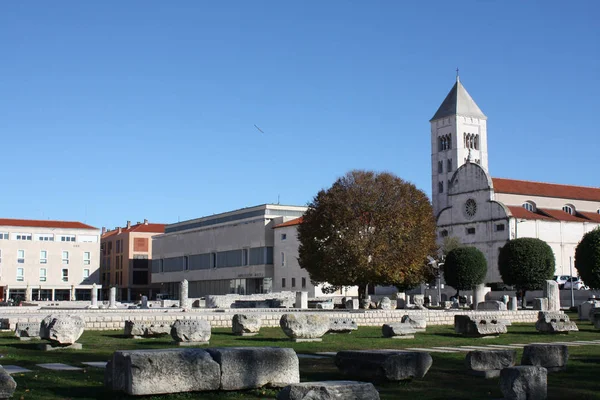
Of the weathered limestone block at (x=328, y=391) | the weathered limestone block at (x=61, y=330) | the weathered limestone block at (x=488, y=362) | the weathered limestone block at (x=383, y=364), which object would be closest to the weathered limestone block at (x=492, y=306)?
the weathered limestone block at (x=61, y=330)

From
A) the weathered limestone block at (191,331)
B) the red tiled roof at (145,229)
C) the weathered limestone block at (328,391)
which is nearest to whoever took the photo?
the weathered limestone block at (328,391)

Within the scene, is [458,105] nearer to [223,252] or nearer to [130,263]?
[223,252]

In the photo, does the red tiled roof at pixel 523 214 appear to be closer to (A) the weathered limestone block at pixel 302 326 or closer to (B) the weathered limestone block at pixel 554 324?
(B) the weathered limestone block at pixel 554 324

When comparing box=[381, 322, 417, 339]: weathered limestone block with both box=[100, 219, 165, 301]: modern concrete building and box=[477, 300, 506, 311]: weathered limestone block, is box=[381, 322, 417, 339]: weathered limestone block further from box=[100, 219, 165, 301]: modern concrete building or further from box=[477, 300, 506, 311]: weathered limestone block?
box=[100, 219, 165, 301]: modern concrete building

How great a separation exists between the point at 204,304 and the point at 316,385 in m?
55.8

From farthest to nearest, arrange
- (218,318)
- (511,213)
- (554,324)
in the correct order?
(511,213)
(218,318)
(554,324)

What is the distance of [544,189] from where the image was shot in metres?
93.8

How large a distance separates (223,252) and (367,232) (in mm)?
50076

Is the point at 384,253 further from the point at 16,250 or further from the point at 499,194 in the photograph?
the point at 16,250

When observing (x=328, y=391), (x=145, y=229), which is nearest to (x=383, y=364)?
(x=328, y=391)

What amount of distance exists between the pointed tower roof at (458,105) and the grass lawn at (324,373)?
104 m

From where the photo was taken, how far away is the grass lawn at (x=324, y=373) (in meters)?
11.7

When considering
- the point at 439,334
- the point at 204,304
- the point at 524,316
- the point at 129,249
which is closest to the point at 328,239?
the point at 204,304

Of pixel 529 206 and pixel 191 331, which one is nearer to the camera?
pixel 191 331
